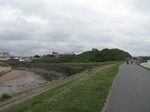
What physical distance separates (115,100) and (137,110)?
4.57ft

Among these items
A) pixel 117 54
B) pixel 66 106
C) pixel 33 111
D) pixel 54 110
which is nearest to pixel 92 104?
pixel 66 106

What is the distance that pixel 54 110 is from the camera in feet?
18.6

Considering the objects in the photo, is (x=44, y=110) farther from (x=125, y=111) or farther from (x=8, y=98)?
(x=8, y=98)

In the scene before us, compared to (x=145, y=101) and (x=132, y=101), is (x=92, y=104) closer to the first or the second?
(x=132, y=101)

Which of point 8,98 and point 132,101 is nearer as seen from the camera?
point 132,101

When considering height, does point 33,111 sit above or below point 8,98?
above

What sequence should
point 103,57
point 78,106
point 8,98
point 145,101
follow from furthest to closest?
1. point 103,57
2. point 8,98
3. point 145,101
4. point 78,106

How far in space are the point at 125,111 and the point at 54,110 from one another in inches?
116

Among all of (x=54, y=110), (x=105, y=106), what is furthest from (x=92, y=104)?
(x=54, y=110)

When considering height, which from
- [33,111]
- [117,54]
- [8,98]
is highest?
[117,54]


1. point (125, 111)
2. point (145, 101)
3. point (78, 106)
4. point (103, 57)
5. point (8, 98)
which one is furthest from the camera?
point (103, 57)

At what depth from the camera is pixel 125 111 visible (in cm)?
545

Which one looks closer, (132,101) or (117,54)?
(132,101)

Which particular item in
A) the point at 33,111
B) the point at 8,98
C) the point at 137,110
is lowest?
the point at 8,98
